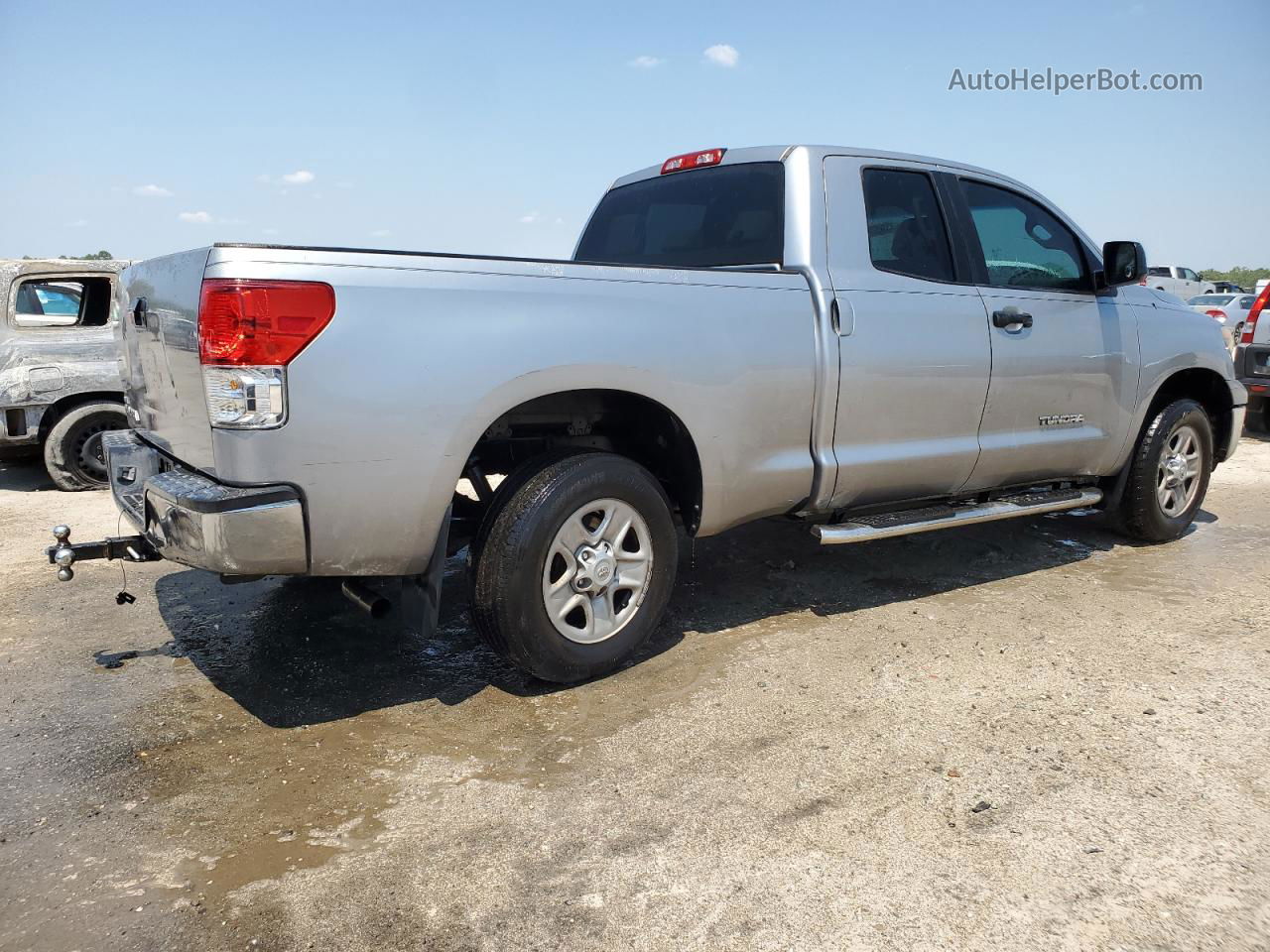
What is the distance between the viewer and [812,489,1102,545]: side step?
13.3 feet

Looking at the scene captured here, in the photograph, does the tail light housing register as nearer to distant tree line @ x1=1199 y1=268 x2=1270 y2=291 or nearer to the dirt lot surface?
the dirt lot surface

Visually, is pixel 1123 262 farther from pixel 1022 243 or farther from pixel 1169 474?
pixel 1169 474

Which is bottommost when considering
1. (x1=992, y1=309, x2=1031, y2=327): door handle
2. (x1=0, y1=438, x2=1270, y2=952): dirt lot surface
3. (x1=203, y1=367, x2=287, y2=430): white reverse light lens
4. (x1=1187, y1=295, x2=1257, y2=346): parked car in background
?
(x1=0, y1=438, x2=1270, y2=952): dirt lot surface

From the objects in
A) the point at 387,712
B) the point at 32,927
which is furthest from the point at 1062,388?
the point at 32,927

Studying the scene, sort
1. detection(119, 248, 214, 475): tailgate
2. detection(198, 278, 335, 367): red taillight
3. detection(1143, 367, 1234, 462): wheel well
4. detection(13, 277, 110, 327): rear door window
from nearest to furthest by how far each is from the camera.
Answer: detection(198, 278, 335, 367): red taillight
detection(119, 248, 214, 475): tailgate
detection(1143, 367, 1234, 462): wheel well
detection(13, 277, 110, 327): rear door window

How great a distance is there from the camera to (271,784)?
9.53 ft

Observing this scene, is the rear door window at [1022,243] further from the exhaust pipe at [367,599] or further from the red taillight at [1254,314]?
the red taillight at [1254,314]

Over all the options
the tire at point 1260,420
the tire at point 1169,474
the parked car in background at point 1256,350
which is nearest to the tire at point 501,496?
the tire at point 1169,474

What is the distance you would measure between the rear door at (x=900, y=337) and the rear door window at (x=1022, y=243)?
0.28 meters

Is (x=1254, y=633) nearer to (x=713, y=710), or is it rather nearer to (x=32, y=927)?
(x=713, y=710)

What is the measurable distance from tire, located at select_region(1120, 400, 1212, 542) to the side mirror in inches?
37.5

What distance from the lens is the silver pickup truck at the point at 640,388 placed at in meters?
2.82

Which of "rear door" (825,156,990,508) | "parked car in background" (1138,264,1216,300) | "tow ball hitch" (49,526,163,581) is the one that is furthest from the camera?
"parked car in background" (1138,264,1216,300)

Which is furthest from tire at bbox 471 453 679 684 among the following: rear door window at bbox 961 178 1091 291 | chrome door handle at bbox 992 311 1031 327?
rear door window at bbox 961 178 1091 291
